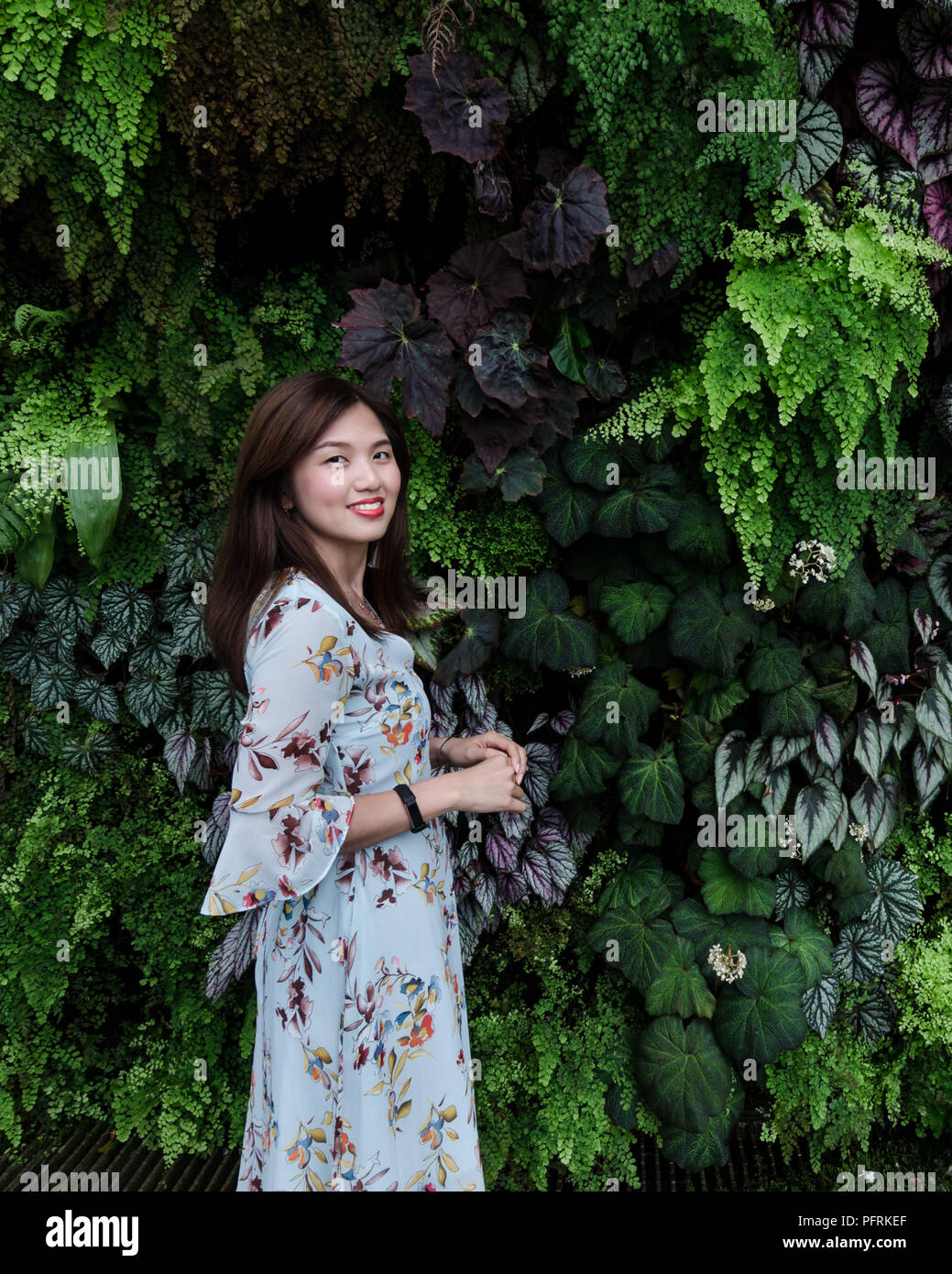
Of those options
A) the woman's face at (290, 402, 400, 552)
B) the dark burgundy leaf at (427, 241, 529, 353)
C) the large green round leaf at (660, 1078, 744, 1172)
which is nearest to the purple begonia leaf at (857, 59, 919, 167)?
the dark burgundy leaf at (427, 241, 529, 353)

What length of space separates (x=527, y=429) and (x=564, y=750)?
0.87 m

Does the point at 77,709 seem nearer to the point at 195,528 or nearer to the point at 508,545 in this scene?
the point at 195,528

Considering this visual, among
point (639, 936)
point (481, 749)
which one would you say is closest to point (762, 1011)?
point (639, 936)

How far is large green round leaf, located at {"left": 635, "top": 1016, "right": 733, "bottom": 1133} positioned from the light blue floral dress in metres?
0.92

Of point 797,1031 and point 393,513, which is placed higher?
point 393,513

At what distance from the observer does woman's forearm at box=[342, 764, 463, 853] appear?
130cm

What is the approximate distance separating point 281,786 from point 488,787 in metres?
0.34

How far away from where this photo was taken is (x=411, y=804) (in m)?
1.32

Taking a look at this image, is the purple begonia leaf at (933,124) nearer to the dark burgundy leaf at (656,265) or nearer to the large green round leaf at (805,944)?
the dark burgundy leaf at (656,265)

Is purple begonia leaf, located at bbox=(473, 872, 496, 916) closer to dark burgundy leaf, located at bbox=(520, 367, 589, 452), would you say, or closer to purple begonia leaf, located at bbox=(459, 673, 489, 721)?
purple begonia leaf, located at bbox=(459, 673, 489, 721)

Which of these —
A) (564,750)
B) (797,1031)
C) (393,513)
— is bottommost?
(797,1031)

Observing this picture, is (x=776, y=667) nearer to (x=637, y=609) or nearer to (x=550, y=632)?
(x=637, y=609)

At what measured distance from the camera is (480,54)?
6.46 feet
